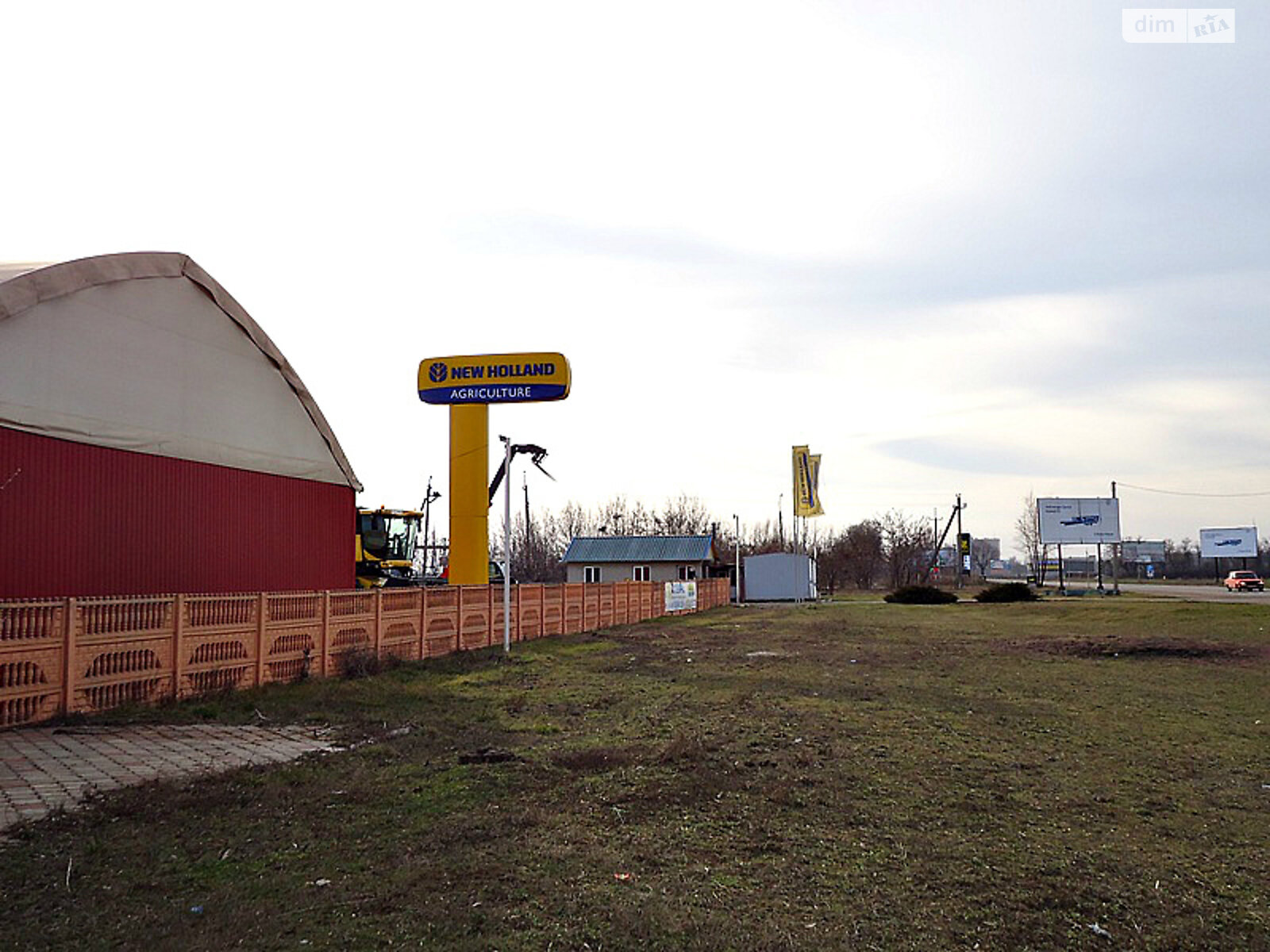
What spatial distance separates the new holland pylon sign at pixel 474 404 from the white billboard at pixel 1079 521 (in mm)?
54963

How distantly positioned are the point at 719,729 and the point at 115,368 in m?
11.2

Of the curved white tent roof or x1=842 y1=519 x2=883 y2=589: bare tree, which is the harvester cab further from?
x1=842 y1=519 x2=883 y2=589: bare tree

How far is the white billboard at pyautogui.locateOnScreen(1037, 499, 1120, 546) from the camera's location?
6838cm

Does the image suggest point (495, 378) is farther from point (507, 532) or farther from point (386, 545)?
point (386, 545)

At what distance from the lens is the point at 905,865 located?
5.71 metres

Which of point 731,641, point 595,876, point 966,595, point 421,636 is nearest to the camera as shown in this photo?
point 595,876

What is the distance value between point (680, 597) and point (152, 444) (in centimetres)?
3025

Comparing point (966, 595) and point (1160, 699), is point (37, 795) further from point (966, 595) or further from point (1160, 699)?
point (966, 595)

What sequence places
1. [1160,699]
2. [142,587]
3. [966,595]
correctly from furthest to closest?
[966,595] < [142,587] < [1160,699]

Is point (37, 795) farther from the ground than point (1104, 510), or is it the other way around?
point (1104, 510)

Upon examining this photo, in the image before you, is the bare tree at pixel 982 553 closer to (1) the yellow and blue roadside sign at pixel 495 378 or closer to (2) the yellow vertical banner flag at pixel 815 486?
(2) the yellow vertical banner flag at pixel 815 486

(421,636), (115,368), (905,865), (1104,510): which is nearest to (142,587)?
(115,368)

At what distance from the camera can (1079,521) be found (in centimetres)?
6962

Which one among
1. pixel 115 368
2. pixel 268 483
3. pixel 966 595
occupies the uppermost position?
pixel 115 368
